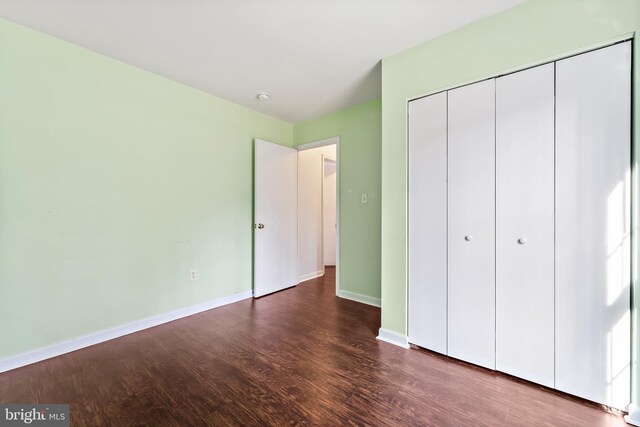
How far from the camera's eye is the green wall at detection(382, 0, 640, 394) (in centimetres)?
150

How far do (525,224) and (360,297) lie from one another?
2.14 m

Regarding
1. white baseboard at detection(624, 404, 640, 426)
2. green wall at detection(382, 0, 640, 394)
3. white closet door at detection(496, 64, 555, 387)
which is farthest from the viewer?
white closet door at detection(496, 64, 555, 387)

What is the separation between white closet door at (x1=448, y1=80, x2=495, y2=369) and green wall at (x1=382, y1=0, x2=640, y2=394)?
8.0 inches

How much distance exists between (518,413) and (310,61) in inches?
116

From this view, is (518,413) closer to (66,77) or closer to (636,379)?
(636,379)

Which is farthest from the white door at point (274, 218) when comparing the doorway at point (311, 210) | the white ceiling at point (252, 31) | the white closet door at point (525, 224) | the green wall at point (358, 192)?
the white closet door at point (525, 224)

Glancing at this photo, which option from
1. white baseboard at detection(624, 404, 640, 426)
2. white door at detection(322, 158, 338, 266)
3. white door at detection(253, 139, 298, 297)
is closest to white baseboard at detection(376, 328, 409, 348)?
white baseboard at detection(624, 404, 640, 426)

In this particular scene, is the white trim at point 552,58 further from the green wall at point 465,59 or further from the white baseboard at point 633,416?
the white baseboard at point 633,416

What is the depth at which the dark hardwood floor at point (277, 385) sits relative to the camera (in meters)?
1.45

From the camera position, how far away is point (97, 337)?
2.25m

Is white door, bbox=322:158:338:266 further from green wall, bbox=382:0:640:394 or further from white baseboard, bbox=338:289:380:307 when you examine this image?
green wall, bbox=382:0:640:394

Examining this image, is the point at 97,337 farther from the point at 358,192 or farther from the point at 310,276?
the point at 358,192

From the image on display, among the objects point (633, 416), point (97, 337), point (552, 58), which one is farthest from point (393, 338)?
point (97, 337)

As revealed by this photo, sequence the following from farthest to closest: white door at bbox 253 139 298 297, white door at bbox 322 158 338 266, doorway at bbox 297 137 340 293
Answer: white door at bbox 322 158 338 266 < doorway at bbox 297 137 340 293 < white door at bbox 253 139 298 297
